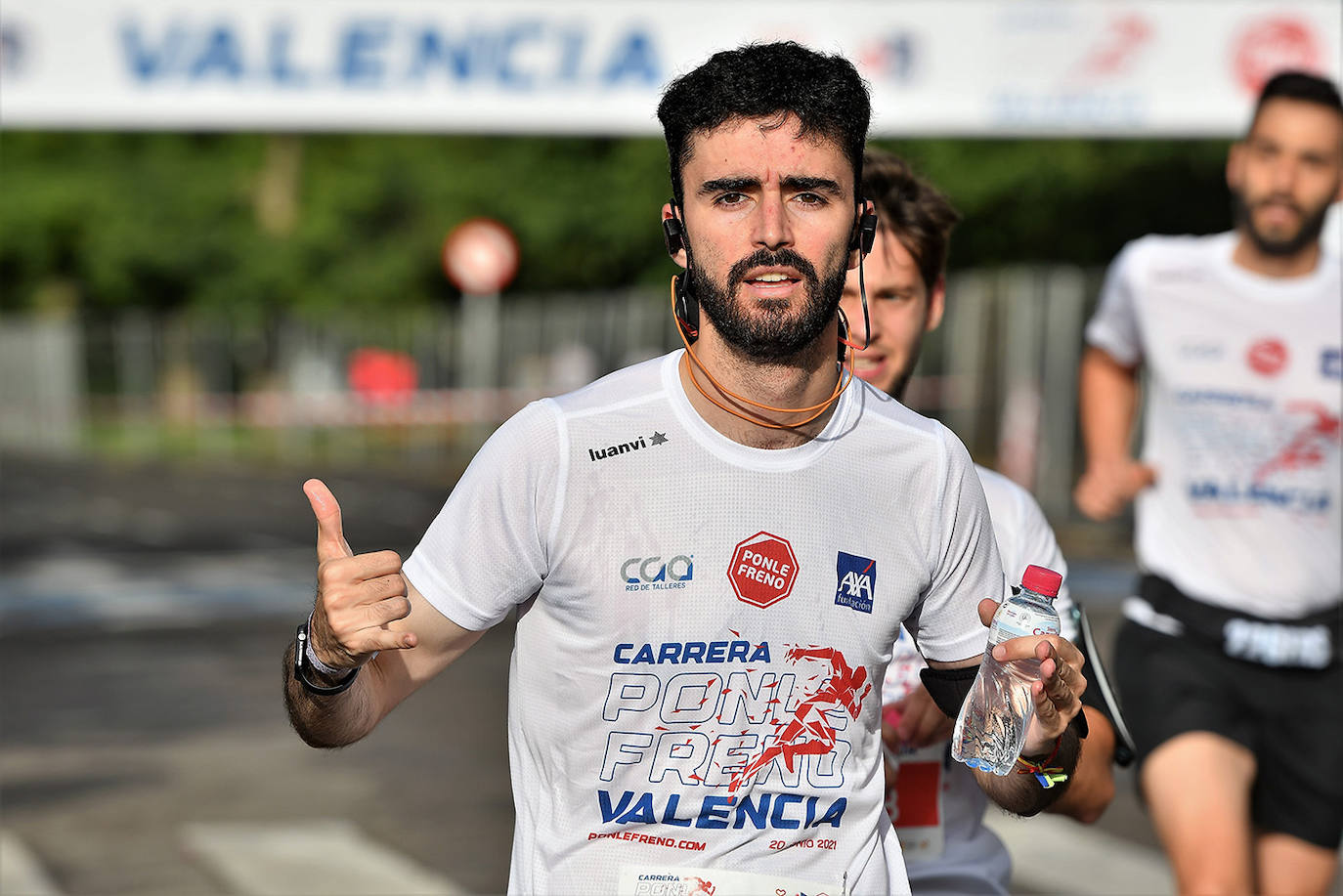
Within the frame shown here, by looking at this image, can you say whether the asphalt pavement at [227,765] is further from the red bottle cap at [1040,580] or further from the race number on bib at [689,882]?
the red bottle cap at [1040,580]

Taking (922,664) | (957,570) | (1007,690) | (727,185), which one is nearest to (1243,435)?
(922,664)

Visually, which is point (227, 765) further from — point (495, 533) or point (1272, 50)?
point (1272, 50)

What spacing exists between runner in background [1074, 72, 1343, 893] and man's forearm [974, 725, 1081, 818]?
180 cm

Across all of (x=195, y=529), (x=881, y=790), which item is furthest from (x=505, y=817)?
(x=195, y=529)

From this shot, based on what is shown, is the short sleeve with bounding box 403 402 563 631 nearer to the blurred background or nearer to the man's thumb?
the man's thumb

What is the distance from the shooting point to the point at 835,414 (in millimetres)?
3268

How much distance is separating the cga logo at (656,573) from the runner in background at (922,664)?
77cm

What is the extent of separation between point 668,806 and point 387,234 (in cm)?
4473

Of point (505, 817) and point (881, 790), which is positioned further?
point (505, 817)

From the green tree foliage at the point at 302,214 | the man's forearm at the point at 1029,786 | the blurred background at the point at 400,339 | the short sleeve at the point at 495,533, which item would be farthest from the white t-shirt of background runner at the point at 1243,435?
the green tree foliage at the point at 302,214

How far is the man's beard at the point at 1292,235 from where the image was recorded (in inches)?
216

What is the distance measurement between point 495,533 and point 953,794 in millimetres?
1271

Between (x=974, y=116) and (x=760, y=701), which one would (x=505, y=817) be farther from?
(x=974, y=116)

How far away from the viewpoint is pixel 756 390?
3.14 metres
